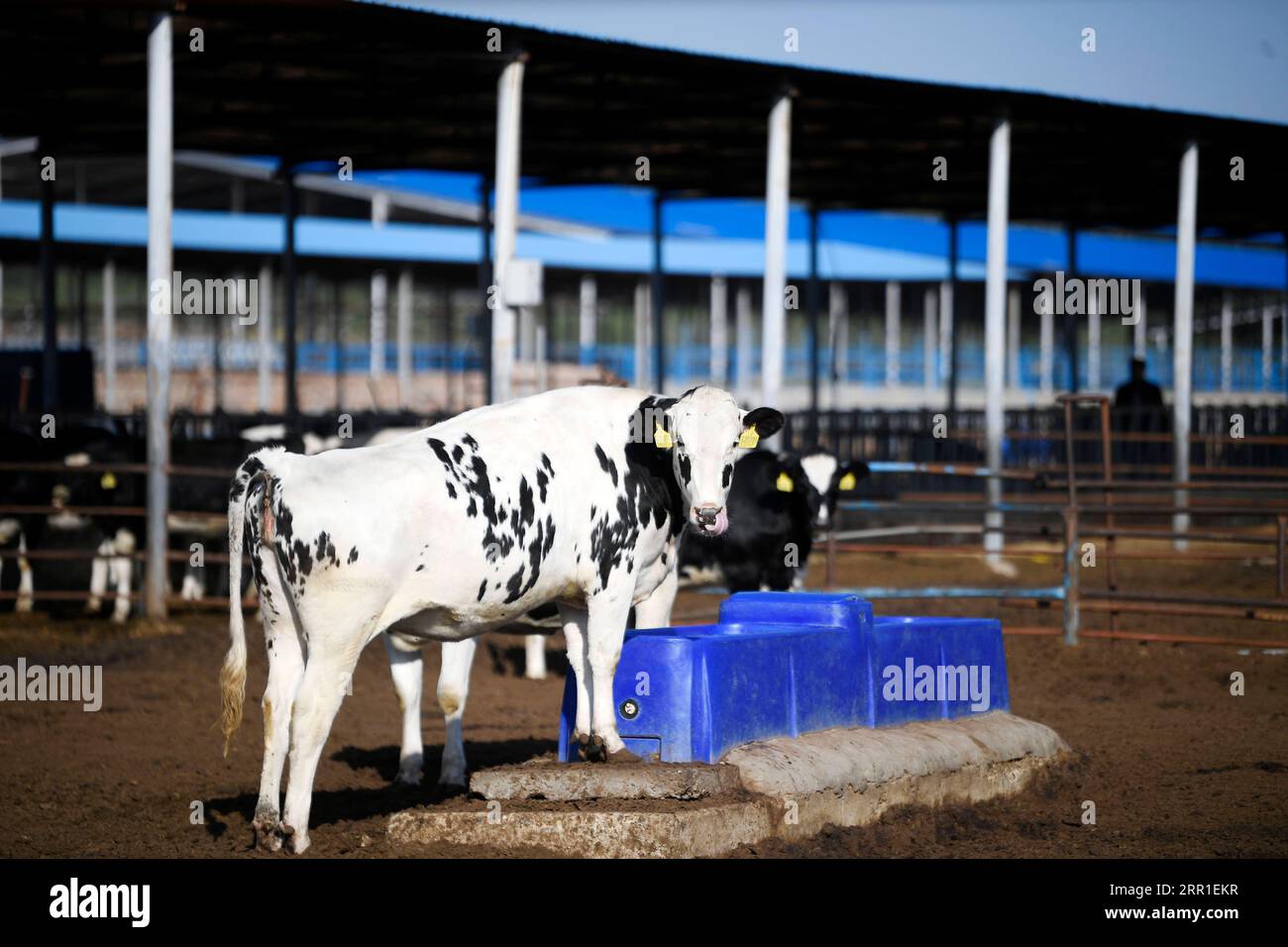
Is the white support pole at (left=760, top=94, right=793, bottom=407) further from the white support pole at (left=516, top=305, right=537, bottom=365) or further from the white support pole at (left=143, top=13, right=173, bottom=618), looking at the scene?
the white support pole at (left=516, top=305, right=537, bottom=365)

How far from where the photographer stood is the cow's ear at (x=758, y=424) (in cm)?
729

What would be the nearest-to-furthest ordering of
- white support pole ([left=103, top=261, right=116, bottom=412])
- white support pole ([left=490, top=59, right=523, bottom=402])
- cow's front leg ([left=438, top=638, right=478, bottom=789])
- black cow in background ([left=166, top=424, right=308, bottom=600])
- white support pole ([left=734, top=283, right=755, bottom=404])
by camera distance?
cow's front leg ([left=438, top=638, right=478, bottom=789]) → white support pole ([left=490, top=59, right=523, bottom=402]) → black cow in background ([left=166, top=424, right=308, bottom=600]) → white support pole ([left=103, top=261, right=116, bottom=412]) → white support pole ([left=734, top=283, right=755, bottom=404])

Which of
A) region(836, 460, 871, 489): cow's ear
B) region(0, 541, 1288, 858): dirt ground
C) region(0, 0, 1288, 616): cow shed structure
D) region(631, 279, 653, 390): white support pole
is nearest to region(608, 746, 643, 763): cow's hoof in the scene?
region(0, 541, 1288, 858): dirt ground

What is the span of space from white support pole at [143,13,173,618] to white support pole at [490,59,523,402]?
2743 mm

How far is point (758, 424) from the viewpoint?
7.61 meters

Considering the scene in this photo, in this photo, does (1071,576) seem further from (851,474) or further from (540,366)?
(540,366)

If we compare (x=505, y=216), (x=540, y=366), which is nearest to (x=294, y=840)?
(x=505, y=216)

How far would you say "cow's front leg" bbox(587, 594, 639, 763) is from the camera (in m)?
6.83

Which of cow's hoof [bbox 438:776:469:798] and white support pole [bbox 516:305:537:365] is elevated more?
white support pole [bbox 516:305:537:365]

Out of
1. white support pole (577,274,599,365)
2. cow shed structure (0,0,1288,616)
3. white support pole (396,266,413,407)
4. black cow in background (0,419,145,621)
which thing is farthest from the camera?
white support pole (577,274,599,365)

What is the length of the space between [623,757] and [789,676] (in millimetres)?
893

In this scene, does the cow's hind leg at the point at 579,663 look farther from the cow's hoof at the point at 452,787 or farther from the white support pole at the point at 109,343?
the white support pole at the point at 109,343

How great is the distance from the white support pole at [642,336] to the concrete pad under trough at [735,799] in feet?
77.6
